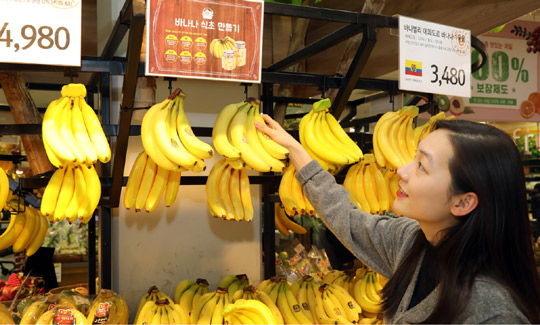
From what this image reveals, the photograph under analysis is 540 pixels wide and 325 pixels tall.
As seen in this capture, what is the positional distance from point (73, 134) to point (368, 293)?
1.60 metres

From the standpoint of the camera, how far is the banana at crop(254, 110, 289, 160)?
168 cm

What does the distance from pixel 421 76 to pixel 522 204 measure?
1.07m

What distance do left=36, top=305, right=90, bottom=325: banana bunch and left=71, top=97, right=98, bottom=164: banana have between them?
0.60 meters

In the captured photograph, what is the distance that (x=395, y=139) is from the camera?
2.08 meters

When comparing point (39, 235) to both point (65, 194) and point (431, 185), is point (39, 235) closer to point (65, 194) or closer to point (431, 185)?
point (65, 194)

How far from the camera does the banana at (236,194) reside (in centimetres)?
187

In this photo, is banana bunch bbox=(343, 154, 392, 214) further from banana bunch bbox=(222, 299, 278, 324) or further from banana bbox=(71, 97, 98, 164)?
banana bbox=(71, 97, 98, 164)

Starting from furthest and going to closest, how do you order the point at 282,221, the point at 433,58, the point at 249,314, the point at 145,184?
1. the point at 282,221
2. the point at 433,58
3. the point at 249,314
4. the point at 145,184

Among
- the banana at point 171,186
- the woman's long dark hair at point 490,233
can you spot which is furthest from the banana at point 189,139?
the woman's long dark hair at point 490,233

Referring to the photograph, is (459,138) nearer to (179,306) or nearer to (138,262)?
(179,306)

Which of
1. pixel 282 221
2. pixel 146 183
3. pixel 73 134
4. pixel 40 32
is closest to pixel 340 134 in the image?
pixel 146 183

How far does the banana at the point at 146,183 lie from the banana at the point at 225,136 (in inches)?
10.7

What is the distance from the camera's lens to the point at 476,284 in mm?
973

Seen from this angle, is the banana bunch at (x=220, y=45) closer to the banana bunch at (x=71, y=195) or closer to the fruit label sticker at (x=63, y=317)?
the banana bunch at (x=71, y=195)
